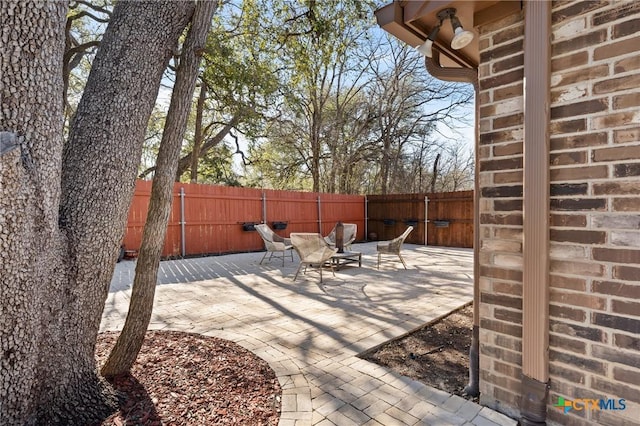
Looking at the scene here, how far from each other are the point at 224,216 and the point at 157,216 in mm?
6797

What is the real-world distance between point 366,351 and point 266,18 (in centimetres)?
499

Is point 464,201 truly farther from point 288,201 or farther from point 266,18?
point 266,18

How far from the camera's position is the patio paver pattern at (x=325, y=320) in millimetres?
1790

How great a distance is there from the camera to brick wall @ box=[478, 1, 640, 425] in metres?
1.29

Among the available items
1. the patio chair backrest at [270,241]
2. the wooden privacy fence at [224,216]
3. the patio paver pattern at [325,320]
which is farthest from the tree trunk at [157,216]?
the wooden privacy fence at [224,216]

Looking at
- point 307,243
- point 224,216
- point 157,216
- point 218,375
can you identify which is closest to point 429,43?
point 157,216

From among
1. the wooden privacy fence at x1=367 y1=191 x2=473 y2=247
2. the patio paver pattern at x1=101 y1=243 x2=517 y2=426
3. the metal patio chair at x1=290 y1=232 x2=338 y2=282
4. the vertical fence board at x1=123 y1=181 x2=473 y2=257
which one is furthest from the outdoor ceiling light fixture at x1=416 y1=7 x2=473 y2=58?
the wooden privacy fence at x1=367 y1=191 x2=473 y2=247

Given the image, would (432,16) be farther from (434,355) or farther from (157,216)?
(434,355)

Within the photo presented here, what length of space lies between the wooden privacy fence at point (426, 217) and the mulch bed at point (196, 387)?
352 inches

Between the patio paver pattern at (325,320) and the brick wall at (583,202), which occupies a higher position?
the brick wall at (583,202)

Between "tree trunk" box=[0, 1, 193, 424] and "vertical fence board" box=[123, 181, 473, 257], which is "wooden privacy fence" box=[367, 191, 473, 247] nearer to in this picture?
"vertical fence board" box=[123, 181, 473, 257]

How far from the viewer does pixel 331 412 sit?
176 centimetres

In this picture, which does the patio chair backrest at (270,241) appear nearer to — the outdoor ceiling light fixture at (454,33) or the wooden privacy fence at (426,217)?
the outdoor ceiling light fixture at (454,33)

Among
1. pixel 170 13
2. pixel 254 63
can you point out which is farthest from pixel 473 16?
pixel 254 63
